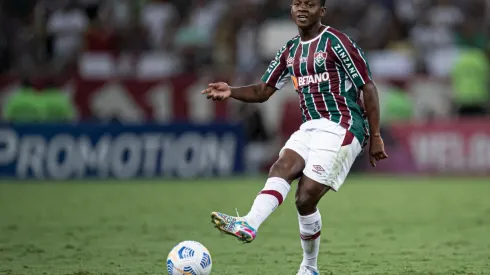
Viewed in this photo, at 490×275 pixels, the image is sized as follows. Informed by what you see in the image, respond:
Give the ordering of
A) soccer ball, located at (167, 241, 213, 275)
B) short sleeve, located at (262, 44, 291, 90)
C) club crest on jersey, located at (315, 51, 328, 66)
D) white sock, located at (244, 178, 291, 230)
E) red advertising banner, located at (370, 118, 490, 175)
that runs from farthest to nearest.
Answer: red advertising banner, located at (370, 118, 490, 175)
short sleeve, located at (262, 44, 291, 90)
club crest on jersey, located at (315, 51, 328, 66)
soccer ball, located at (167, 241, 213, 275)
white sock, located at (244, 178, 291, 230)

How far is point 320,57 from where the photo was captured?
24.2 feet

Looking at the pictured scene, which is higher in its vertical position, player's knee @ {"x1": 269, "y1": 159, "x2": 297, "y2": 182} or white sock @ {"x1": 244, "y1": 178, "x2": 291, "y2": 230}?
player's knee @ {"x1": 269, "y1": 159, "x2": 297, "y2": 182}

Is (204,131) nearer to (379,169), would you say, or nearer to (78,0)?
(379,169)

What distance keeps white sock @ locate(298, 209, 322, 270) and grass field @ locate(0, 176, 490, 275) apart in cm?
41

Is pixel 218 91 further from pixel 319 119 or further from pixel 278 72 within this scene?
pixel 319 119

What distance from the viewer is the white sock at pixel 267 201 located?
22.4 ft

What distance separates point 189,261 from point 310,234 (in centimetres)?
99

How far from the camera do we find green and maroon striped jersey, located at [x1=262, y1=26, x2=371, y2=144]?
7.30 m

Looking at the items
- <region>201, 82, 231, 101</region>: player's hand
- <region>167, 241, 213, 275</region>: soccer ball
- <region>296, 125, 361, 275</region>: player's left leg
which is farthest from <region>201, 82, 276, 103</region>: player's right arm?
<region>167, 241, 213, 275</region>: soccer ball

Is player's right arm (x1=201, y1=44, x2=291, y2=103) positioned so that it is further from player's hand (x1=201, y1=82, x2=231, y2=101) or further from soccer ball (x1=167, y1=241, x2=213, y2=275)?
soccer ball (x1=167, y1=241, x2=213, y2=275)

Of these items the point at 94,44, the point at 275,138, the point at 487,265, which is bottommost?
the point at 487,265

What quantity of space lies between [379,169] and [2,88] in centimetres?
796

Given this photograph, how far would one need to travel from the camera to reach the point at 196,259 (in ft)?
23.1

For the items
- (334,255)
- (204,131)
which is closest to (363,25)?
(204,131)
